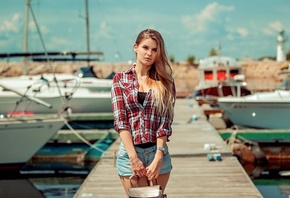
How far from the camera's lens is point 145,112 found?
12.5ft

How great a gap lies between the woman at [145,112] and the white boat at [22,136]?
7534mm

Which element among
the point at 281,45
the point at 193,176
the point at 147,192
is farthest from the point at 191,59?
the point at 147,192

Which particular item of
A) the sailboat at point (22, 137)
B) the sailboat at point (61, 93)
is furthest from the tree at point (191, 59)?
the sailboat at point (22, 137)

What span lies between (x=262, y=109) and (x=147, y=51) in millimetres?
11510

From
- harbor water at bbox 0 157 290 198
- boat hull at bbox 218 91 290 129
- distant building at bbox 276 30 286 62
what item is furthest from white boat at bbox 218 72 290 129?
distant building at bbox 276 30 286 62

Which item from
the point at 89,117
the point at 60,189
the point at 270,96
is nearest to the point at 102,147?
the point at 60,189

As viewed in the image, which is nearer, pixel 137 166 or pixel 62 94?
pixel 137 166

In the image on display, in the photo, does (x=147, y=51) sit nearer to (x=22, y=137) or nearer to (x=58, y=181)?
(x=22, y=137)

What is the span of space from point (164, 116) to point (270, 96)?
11542 mm

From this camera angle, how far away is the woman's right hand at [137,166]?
375cm

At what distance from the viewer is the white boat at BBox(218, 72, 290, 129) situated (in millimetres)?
14500

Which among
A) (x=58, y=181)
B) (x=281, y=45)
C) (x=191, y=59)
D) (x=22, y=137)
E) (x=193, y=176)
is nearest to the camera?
(x=193, y=176)

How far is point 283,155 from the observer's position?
12695 mm

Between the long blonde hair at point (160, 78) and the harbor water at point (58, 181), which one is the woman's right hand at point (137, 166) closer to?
the long blonde hair at point (160, 78)
